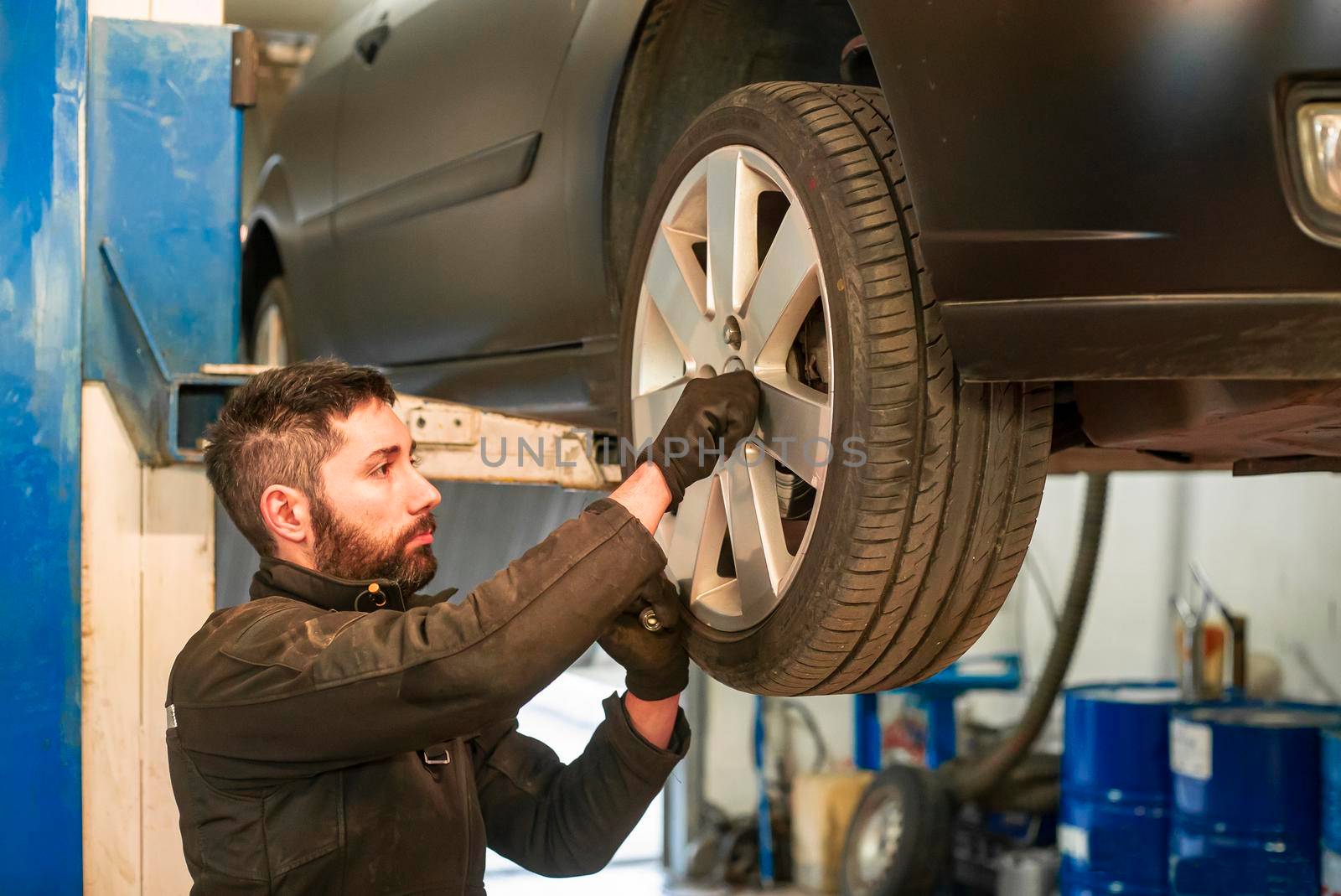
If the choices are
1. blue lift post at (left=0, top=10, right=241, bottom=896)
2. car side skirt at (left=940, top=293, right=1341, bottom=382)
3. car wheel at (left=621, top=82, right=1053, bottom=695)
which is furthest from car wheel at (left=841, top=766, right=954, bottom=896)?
car side skirt at (left=940, top=293, right=1341, bottom=382)

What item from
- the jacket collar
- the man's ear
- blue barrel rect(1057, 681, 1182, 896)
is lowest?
blue barrel rect(1057, 681, 1182, 896)

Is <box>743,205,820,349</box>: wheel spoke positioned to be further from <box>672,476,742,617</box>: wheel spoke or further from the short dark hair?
the short dark hair

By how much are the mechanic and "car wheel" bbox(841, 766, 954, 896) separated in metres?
3.01

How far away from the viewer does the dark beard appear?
1.57m

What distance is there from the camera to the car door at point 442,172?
2068 millimetres

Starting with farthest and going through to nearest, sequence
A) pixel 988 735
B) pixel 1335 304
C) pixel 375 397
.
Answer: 1. pixel 988 735
2. pixel 375 397
3. pixel 1335 304

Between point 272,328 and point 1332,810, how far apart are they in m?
2.95

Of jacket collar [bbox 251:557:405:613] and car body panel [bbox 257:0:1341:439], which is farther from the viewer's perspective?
jacket collar [bbox 251:557:405:613]

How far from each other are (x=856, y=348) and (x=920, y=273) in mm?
95

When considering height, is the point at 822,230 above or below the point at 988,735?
above

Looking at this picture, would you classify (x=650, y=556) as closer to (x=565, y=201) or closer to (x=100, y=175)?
(x=565, y=201)

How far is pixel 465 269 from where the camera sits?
2.23 meters

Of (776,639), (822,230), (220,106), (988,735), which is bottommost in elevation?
(988,735)

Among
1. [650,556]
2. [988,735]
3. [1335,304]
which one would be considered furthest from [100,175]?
[988,735]
